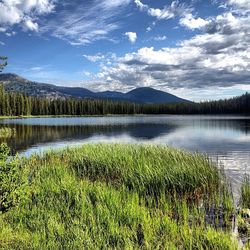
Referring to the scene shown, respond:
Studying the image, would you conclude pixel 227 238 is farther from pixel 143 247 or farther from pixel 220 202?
pixel 220 202

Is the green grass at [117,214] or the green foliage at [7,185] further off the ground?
the green foliage at [7,185]

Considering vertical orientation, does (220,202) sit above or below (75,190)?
below

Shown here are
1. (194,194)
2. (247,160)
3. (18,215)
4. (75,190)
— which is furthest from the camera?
A: (247,160)

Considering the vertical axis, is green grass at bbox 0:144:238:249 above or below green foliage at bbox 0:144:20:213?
below

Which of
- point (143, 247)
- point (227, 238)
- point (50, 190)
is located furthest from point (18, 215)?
point (227, 238)

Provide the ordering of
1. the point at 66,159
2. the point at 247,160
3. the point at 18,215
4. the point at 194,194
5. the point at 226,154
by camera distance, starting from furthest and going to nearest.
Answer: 1. the point at 226,154
2. the point at 247,160
3. the point at 66,159
4. the point at 194,194
5. the point at 18,215

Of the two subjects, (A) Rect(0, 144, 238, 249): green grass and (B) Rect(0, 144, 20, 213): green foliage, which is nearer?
(A) Rect(0, 144, 238, 249): green grass

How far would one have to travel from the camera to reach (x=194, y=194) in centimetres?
1823

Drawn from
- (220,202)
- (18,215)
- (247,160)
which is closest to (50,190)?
(18,215)

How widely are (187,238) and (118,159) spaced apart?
13.4 m

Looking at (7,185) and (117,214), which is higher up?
(7,185)

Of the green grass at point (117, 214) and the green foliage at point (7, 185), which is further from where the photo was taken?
the green foliage at point (7, 185)

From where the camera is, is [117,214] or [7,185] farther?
[117,214]

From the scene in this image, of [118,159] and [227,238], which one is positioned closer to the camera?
[227,238]
